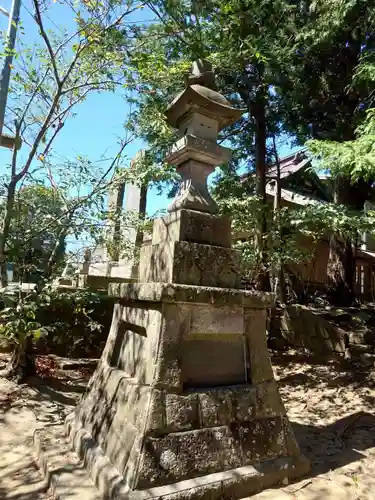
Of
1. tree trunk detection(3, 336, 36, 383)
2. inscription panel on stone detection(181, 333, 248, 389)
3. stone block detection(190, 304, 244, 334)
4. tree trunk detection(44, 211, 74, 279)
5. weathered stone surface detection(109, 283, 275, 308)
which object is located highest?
tree trunk detection(44, 211, 74, 279)

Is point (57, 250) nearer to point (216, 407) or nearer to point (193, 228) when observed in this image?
point (193, 228)

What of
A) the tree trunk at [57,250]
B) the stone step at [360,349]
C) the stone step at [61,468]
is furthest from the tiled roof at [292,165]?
the stone step at [61,468]

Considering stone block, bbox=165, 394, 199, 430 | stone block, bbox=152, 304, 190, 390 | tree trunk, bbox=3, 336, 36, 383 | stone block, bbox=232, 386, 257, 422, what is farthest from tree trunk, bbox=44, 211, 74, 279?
stone block, bbox=232, 386, 257, 422

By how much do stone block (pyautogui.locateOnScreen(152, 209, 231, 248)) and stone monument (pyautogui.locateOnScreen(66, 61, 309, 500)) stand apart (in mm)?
10

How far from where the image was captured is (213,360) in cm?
294

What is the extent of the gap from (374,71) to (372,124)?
5.41ft

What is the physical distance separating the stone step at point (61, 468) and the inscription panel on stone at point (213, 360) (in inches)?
40.6

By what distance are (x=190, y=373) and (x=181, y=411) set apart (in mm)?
313

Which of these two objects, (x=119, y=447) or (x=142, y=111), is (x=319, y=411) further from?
(x=142, y=111)

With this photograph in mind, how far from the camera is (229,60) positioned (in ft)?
23.6

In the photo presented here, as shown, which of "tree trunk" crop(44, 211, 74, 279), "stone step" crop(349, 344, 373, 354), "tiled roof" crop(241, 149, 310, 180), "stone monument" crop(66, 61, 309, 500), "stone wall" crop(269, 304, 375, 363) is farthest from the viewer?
"tiled roof" crop(241, 149, 310, 180)

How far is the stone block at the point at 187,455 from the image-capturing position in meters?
2.34

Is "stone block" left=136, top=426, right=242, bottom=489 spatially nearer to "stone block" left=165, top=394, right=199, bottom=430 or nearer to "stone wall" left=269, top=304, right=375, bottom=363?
"stone block" left=165, top=394, right=199, bottom=430

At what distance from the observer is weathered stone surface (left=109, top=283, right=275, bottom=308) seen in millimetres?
2637
